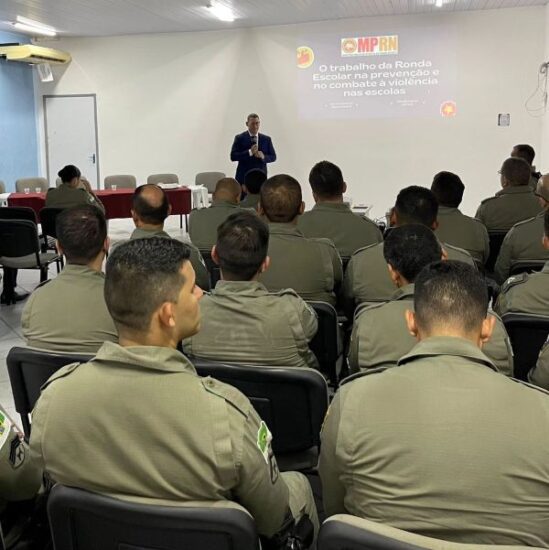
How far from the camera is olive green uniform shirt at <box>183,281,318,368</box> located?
7.40ft

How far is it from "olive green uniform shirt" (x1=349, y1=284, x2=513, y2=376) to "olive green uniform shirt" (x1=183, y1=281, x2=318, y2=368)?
0.84 ft

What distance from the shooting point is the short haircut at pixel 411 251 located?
7.68 ft

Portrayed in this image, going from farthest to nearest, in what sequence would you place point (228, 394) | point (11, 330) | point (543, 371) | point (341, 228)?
point (11, 330), point (341, 228), point (543, 371), point (228, 394)

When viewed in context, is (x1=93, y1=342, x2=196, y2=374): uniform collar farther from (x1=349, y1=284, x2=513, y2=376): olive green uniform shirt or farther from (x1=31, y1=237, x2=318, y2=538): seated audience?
(x1=349, y1=284, x2=513, y2=376): olive green uniform shirt

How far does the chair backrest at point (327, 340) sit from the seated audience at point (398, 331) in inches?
19.5

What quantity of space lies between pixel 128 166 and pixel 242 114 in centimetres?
242

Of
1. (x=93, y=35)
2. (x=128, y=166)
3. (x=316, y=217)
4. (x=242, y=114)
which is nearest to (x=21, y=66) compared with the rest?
(x=93, y=35)

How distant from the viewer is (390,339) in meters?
2.11

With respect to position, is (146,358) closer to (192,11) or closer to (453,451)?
(453,451)

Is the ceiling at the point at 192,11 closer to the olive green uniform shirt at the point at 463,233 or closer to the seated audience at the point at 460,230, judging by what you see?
the seated audience at the point at 460,230

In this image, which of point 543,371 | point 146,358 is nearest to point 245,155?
point 543,371

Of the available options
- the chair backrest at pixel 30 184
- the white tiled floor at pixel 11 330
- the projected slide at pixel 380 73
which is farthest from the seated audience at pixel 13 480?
the projected slide at pixel 380 73

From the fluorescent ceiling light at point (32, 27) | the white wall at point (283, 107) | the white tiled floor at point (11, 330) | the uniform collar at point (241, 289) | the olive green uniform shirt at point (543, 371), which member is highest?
the fluorescent ceiling light at point (32, 27)

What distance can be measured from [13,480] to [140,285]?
23.9 inches
